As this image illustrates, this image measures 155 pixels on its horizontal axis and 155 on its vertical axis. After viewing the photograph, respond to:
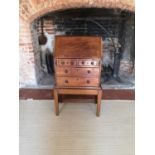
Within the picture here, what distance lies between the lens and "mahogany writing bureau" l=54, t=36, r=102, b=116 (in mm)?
2754

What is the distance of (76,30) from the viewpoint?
3.61 m

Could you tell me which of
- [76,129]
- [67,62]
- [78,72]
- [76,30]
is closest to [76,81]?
[78,72]

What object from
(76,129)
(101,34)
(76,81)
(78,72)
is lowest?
(76,129)

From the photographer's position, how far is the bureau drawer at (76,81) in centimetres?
278

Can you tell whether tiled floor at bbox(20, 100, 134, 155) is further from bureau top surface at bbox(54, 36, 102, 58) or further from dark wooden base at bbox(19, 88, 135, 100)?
bureau top surface at bbox(54, 36, 102, 58)

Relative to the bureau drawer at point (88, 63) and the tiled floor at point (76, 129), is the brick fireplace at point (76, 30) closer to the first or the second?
the tiled floor at point (76, 129)

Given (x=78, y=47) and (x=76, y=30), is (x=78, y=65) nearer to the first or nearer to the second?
(x=78, y=47)

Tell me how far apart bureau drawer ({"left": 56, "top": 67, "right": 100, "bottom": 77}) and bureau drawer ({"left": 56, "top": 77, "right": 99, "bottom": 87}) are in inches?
1.8

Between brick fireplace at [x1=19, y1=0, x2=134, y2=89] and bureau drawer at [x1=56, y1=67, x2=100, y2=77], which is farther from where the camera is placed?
brick fireplace at [x1=19, y1=0, x2=134, y2=89]

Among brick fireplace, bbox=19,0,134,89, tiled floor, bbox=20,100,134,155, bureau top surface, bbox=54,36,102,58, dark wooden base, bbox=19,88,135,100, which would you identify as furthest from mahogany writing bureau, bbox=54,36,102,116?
brick fireplace, bbox=19,0,134,89

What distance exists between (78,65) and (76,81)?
0.18 meters
